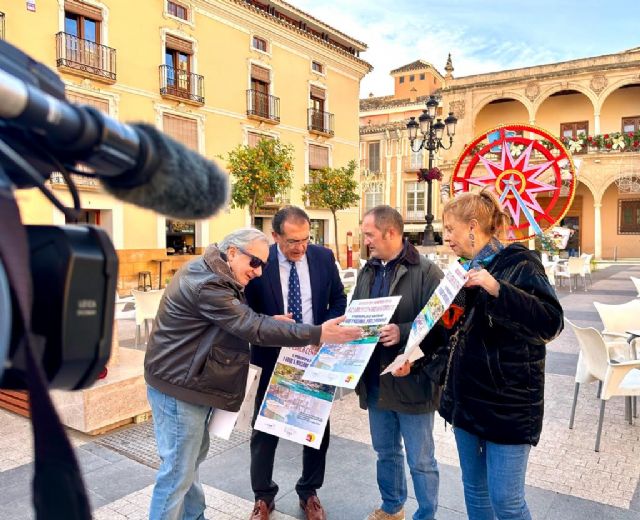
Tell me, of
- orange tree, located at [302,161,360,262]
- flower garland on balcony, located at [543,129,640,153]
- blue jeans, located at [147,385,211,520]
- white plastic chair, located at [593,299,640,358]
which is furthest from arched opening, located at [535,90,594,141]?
blue jeans, located at [147,385,211,520]

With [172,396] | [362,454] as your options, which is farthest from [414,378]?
[362,454]

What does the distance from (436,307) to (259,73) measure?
69.2ft

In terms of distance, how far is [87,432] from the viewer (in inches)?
157

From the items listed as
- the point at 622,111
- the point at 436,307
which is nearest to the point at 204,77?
the point at 436,307

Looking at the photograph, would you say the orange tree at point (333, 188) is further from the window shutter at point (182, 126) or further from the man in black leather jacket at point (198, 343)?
the man in black leather jacket at point (198, 343)

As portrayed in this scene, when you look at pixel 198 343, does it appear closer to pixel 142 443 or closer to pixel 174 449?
pixel 174 449

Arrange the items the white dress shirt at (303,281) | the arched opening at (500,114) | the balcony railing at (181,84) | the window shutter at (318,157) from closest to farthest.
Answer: the white dress shirt at (303,281)
the balcony railing at (181,84)
the window shutter at (318,157)
the arched opening at (500,114)

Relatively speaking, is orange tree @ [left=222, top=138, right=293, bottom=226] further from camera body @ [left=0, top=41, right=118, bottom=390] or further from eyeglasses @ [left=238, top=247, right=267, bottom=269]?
camera body @ [left=0, top=41, right=118, bottom=390]

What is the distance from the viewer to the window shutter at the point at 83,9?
48.9 feet

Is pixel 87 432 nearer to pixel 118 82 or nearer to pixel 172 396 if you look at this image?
pixel 172 396

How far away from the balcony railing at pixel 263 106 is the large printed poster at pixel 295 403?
19213 millimetres

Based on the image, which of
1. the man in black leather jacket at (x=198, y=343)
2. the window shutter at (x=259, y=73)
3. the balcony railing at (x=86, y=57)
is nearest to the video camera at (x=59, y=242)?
the man in black leather jacket at (x=198, y=343)

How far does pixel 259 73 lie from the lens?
21.5 metres

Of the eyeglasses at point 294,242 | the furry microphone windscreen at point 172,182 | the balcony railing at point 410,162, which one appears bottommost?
the eyeglasses at point 294,242
